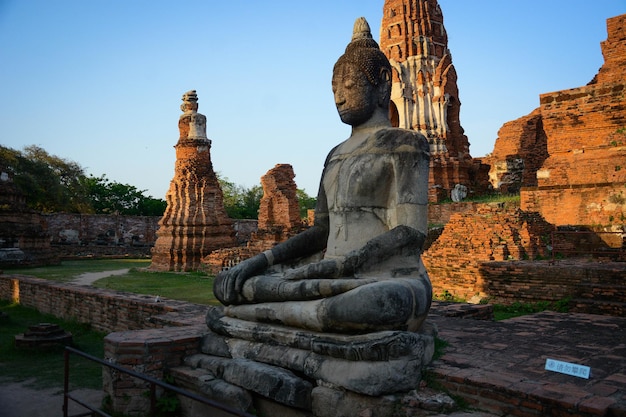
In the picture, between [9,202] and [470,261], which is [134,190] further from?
[470,261]

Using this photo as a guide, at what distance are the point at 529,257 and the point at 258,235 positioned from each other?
25.1 feet

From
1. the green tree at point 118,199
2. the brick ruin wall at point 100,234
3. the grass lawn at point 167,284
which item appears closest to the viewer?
the grass lawn at point 167,284

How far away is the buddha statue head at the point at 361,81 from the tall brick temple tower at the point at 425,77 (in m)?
16.7

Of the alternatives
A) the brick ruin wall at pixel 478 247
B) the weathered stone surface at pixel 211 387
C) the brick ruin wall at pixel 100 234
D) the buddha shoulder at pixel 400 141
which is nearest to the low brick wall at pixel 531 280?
the brick ruin wall at pixel 478 247

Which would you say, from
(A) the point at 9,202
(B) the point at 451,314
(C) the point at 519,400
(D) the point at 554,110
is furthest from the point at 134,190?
(C) the point at 519,400

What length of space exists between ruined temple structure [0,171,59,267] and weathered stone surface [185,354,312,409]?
14258mm

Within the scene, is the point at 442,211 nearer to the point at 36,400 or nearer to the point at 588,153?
the point at 588,153

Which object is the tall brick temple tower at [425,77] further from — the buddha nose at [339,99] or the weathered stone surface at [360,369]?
the weathered stone surface at [360,369]

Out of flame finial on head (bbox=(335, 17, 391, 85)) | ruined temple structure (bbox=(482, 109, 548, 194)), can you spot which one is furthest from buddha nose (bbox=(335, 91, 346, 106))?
ruined temple structure (bbox=(482, 109, 548, 194))

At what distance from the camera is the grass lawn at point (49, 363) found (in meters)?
5.06

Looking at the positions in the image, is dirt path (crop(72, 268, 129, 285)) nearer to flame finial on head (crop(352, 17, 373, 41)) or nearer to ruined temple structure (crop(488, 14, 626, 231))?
flame finial on head (crop(352, 17, 373, 41))

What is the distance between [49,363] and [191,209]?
10.1 metres

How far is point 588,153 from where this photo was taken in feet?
35.2

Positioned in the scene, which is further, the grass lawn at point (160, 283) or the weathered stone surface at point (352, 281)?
the grass lawn at point (160, 283)
